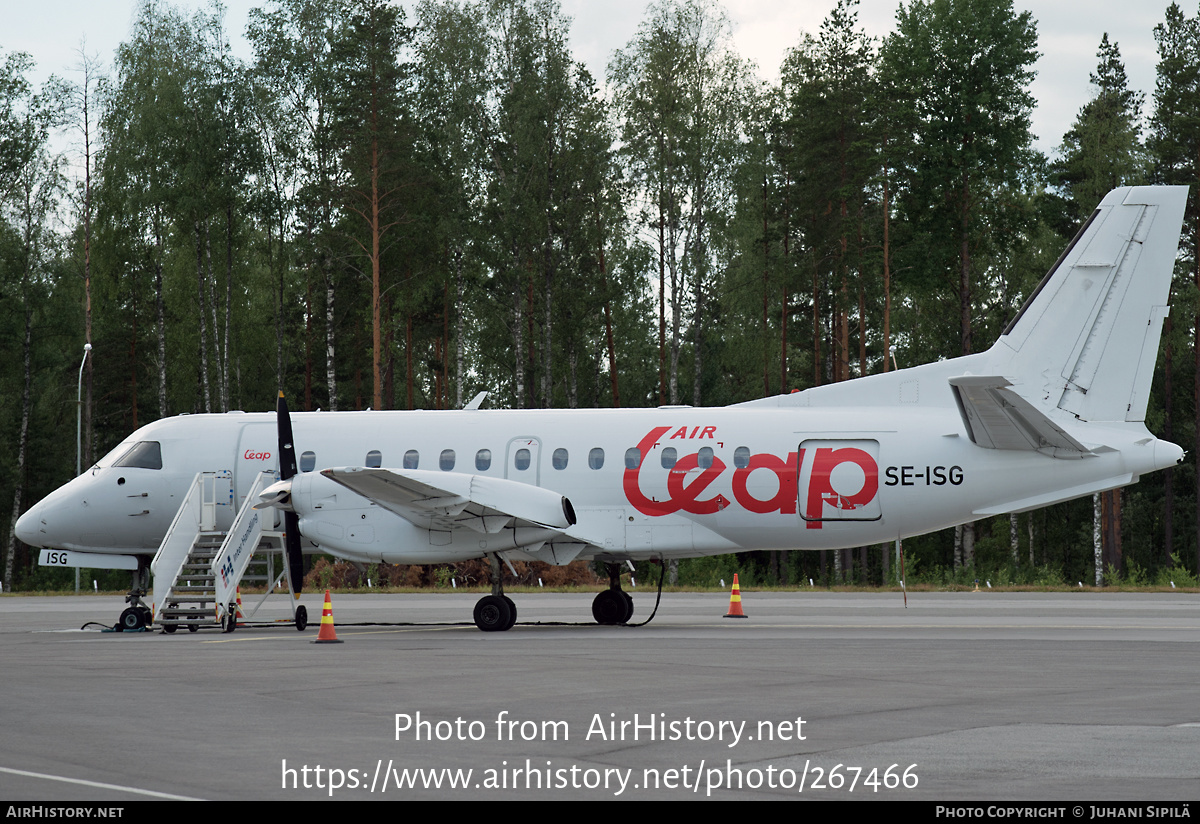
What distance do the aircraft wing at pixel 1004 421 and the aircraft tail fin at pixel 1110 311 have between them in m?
0.92

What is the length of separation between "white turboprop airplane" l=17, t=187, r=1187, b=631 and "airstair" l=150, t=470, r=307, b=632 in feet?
3.57

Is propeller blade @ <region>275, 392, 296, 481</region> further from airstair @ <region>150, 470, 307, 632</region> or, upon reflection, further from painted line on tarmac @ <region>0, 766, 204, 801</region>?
painted line on tarmac @ <region>0, 766, 204, 801</region>

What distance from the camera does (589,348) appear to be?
68.1 meters

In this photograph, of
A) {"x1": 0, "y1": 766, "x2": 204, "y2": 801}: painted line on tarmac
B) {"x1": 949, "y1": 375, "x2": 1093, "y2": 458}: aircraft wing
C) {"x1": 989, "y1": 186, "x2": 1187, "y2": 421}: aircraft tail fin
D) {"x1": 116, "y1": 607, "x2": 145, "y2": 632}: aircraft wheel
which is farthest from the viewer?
{"x1": 116, "y1": 607, "x2": 145, "y2": 632}: aircraft wheel

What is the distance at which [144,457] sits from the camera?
75.0 feet

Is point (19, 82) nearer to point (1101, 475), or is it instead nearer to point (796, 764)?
point (1101, 475)

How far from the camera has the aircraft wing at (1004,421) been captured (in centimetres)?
1820

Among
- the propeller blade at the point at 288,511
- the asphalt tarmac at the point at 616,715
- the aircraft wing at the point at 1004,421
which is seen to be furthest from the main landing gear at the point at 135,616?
the aircraft wing at the point at 1004,421

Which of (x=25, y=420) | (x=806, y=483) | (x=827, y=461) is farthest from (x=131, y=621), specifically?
(x=25, y=420)

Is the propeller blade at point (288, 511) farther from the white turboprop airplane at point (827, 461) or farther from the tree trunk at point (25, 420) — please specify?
the tree trunk at point (25, 420)

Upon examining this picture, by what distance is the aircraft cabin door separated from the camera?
20859 mm

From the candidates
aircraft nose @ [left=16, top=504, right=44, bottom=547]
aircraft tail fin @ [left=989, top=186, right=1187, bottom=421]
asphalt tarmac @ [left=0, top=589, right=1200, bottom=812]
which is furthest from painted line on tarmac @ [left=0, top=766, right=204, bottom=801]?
aircraft tail fin @ [left=989, top=186, right=1187, bottom=421]

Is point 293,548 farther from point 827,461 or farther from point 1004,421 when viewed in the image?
point 1004,421

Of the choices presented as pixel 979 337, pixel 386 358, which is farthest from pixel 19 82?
pixel 979 337
